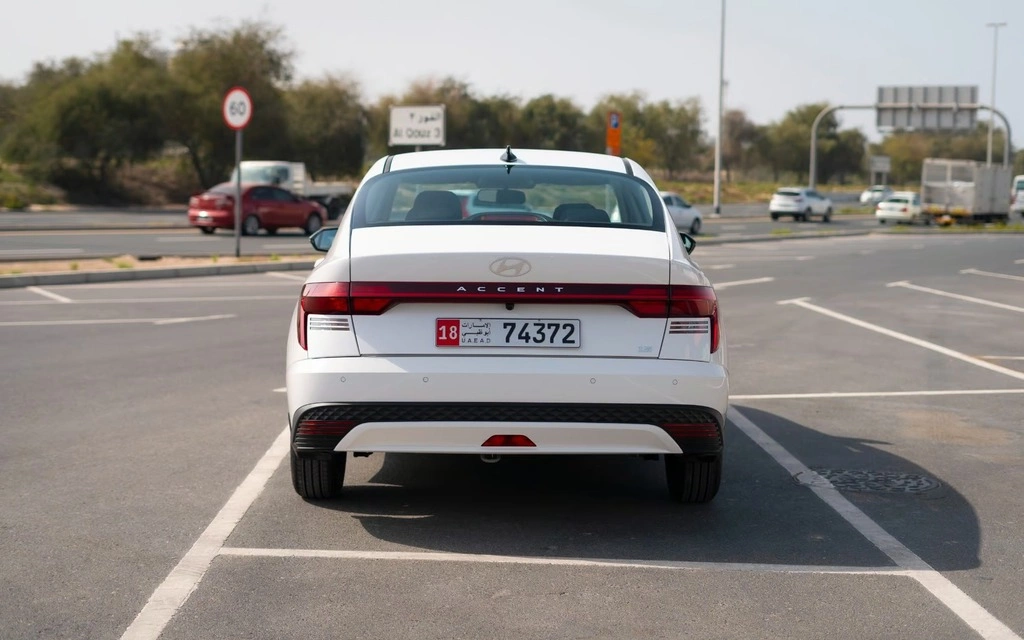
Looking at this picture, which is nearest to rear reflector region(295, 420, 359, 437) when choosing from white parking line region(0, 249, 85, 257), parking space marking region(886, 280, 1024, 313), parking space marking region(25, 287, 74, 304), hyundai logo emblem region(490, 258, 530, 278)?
hyundai logo emblem region(490, 258, 530, 278)

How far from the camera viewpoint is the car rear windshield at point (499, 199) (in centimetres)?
580

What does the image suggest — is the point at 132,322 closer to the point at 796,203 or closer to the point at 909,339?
Answer: the point at 909,339

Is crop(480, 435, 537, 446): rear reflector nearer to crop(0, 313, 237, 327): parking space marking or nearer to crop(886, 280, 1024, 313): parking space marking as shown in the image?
crop(0, 313, 237, 327): parking space marking

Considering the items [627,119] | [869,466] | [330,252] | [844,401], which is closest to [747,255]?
[844,401]

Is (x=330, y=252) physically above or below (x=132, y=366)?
above

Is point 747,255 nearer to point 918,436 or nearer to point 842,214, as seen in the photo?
point 918,436

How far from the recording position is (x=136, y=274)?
64.7 feet

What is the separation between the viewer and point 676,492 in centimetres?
591

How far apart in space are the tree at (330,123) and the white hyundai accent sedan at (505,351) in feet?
207

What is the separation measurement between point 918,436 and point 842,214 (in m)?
59.8

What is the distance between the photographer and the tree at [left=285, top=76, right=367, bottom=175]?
6844cm

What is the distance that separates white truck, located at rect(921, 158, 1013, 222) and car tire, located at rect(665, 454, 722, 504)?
50861 millimetres

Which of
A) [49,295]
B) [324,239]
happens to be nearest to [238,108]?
[49,295]

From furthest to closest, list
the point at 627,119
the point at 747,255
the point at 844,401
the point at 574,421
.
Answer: the point at 627,119
the point at 747,255
the point at 844,401
the point at 574,421
